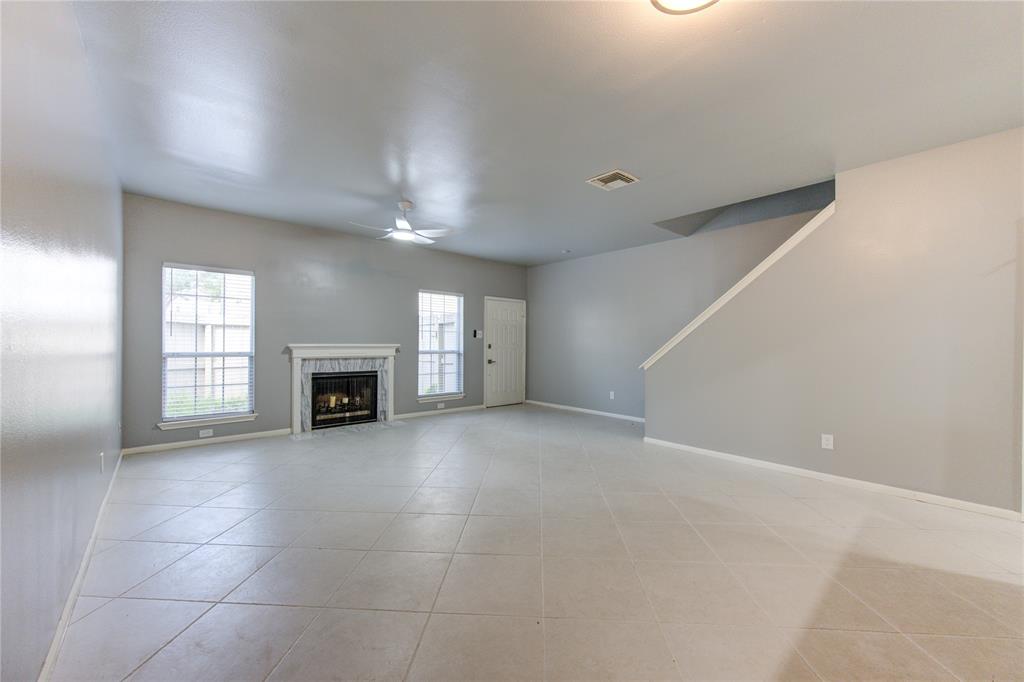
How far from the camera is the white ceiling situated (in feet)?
6.23

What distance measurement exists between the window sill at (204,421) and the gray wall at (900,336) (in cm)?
553

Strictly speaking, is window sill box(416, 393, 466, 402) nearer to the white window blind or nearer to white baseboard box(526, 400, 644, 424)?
white baseboard box(526, 400, 644, 424)

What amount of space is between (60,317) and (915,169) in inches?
213

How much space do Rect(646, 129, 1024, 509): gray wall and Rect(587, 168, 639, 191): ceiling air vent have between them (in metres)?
1.64

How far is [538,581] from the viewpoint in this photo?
203 cm

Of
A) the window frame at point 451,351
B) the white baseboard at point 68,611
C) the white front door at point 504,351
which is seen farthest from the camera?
the white front door at point 504,351

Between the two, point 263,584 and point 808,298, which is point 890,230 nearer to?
point 808,298

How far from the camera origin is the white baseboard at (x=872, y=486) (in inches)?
112

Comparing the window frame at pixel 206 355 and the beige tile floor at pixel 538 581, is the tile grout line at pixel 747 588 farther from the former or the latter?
the window frame at pixel 206 355

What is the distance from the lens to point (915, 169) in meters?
3.18

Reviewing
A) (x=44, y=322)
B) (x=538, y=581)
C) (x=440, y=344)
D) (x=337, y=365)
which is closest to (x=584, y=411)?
(x=440, y=344)

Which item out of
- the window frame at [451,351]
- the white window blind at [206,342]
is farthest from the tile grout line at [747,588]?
the white window blind at [206,342]

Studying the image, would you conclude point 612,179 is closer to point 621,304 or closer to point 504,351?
point 621,304

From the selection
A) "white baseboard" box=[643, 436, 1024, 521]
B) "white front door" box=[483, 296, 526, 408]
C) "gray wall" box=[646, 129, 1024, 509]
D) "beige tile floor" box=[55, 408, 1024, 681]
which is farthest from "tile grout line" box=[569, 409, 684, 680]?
"white front door" box=[483, 296, 526, 408]
